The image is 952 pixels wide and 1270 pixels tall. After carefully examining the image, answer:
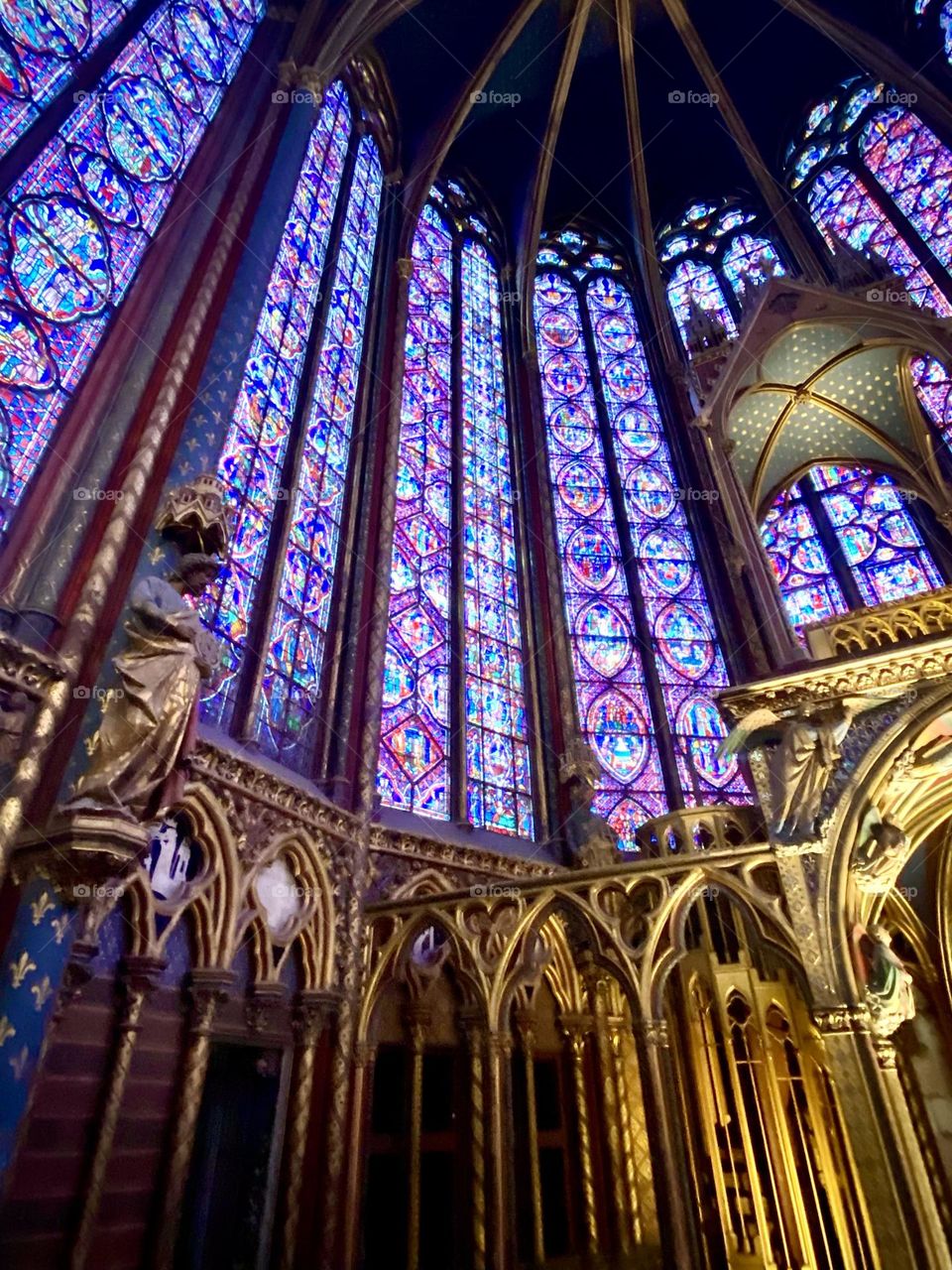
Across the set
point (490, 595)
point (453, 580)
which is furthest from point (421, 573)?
point (490, 595)

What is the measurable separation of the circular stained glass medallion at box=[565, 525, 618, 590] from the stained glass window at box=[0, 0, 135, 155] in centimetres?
812

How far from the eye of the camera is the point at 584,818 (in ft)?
28.7

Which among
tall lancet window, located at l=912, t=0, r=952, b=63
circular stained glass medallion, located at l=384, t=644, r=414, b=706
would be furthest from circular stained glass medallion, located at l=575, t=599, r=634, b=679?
tall lancet window, located at l=912, t=0, r=952, b=63

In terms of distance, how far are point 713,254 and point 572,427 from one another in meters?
5.30

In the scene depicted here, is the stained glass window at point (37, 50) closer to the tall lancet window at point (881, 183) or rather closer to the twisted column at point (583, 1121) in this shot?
the twisted column at point (583, 1121)

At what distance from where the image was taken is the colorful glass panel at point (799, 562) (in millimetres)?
11273

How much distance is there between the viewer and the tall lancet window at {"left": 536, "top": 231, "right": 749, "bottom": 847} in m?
10.2

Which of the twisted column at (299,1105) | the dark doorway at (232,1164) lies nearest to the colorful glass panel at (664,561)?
the twisted column at (299,1105)

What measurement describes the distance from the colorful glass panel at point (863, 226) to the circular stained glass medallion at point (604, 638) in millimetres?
5804

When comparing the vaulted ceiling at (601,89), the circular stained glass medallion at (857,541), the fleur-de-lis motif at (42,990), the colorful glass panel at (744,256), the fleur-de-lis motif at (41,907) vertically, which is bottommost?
the fleur-de-lis motif at (42,990)

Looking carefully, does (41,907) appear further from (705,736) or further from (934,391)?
(934,391)

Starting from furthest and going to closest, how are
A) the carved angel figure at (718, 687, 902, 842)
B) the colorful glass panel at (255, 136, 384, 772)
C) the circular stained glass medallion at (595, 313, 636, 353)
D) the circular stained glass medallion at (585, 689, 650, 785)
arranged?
the circular stained glass medallion at (595, 313, 636, 353) → the circular stained glass medallion at (585, 689, 650, 785) → the colorful glass panel at (255, 136, 384, 772) → the carved angel figure at (718, 687, 902, 842)

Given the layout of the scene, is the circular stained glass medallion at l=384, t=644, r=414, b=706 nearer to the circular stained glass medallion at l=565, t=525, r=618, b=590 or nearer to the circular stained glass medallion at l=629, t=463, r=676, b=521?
the circular stained glass medallion at l=565, t=525, r=618, b=590

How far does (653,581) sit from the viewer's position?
1209 centimetres
